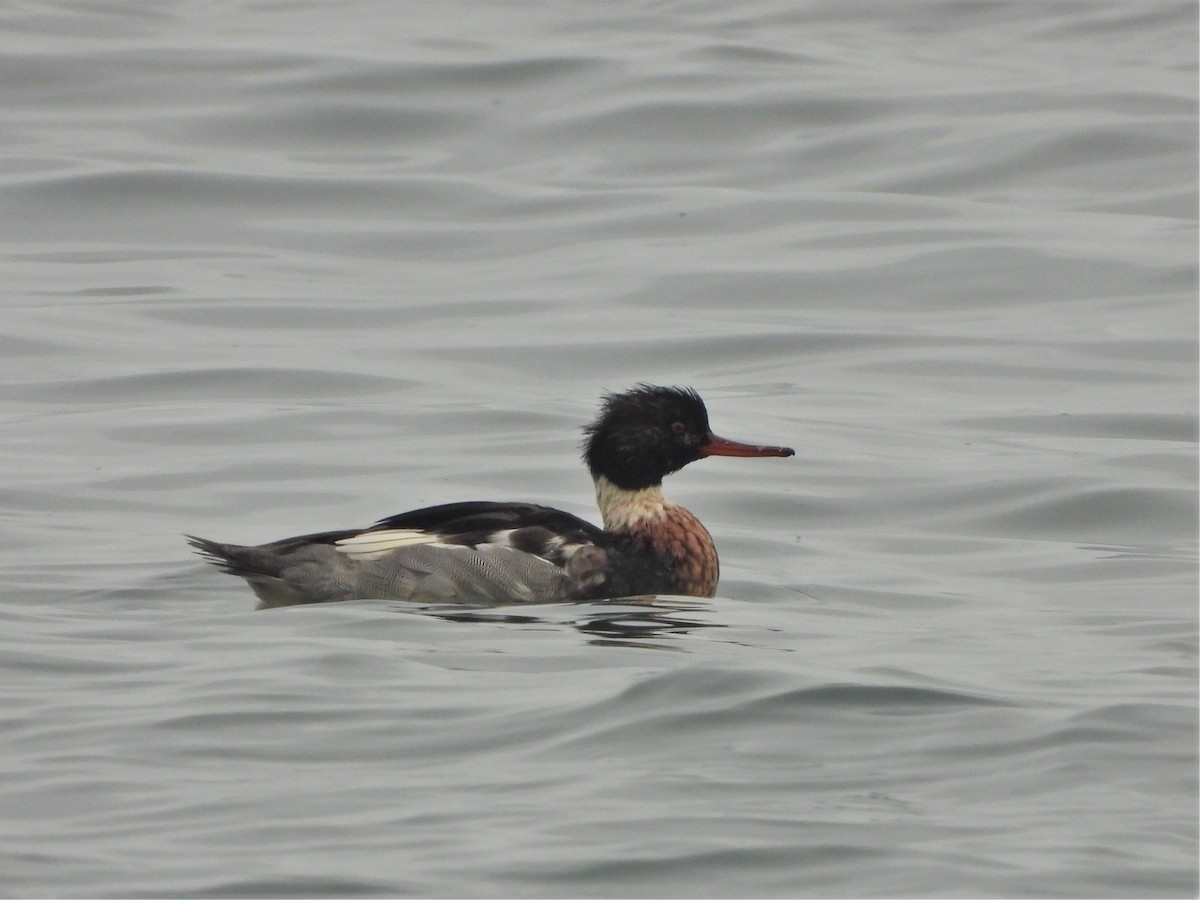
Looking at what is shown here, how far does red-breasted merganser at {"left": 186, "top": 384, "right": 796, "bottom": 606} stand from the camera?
9.23 m

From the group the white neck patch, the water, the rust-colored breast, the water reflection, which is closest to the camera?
the water

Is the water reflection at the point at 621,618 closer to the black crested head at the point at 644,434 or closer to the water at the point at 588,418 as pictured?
the water at the point at 588,418

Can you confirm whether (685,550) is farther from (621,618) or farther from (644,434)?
(621,618)

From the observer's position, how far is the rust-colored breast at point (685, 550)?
9.82 metres

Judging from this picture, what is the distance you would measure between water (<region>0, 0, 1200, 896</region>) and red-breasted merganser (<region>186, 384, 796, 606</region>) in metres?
0.21

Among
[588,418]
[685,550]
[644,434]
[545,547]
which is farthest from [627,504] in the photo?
[588,418]

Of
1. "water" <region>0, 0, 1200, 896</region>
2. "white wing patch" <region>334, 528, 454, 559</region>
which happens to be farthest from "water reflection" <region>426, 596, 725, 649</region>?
"white wing patch" <region>334, 528, 454, 559</region>

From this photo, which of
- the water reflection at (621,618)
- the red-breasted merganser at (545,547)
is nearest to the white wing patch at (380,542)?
the red-breasted merganser at (545,547)

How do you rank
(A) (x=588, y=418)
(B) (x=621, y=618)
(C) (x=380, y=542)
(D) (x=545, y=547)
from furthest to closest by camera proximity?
(A) (x=588, y=418) < (D) (x=545, y=547) < (C) (x=380, y=542) < (B) (x=621, y=618)

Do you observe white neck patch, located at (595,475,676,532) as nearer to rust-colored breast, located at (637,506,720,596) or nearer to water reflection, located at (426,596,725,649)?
rust-colored breast, located at (637,506,720,596)

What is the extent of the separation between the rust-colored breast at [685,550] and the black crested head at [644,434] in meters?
0.26

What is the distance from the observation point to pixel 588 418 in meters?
13.7

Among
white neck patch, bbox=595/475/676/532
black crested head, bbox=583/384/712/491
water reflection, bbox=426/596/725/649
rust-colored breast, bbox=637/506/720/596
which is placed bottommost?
water reflection, bbox=426/596/725/649

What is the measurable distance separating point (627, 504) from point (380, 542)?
1.32 m
